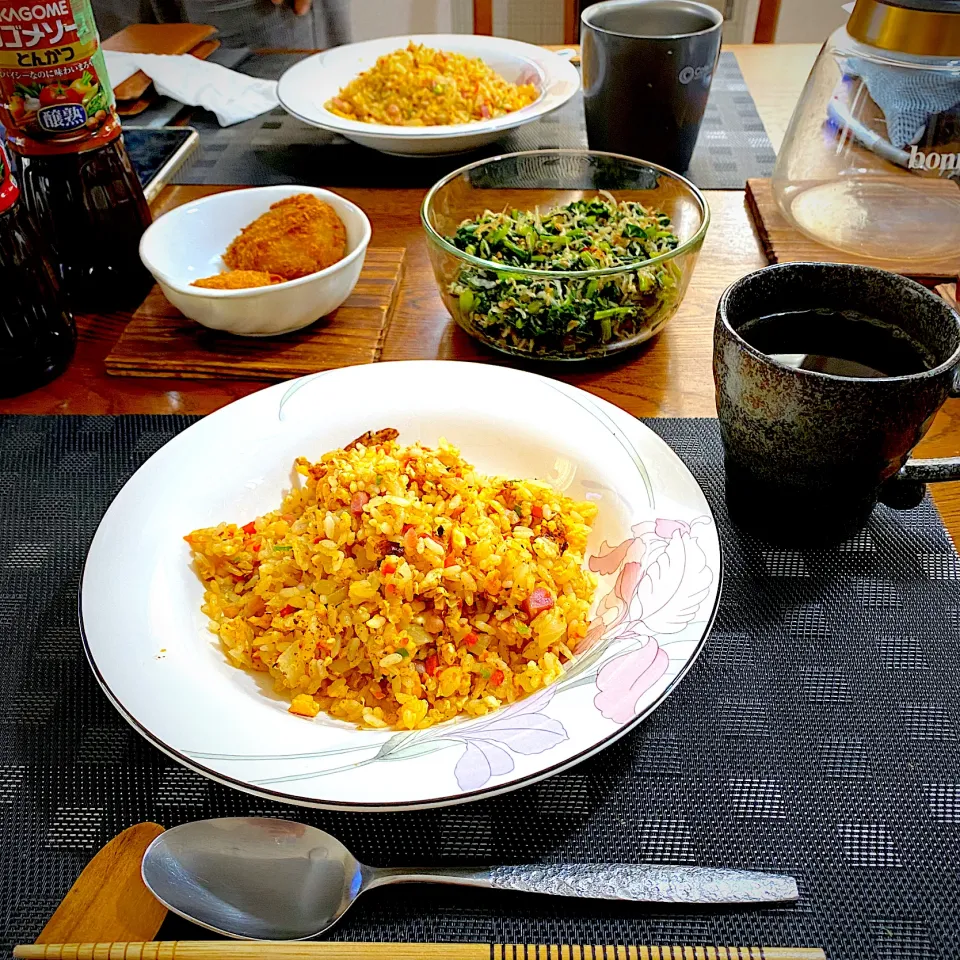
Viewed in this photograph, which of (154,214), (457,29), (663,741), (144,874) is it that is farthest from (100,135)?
(457,29)

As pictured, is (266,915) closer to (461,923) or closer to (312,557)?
(461,923)

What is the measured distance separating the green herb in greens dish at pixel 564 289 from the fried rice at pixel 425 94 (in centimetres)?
68

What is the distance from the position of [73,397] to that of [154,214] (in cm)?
62

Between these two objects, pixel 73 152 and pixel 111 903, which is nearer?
pixel 111 903

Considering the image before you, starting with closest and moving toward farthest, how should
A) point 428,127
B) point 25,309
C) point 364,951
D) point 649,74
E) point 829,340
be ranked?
point 364,951
point 829,340
point 25,309
point 649,74
point 428,127

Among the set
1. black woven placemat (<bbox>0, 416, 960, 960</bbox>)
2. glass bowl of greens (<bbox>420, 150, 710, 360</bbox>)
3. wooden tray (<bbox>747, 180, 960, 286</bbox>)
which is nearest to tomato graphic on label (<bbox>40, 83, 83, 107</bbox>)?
glass bowl of greens (<bbox>420, 150, 710, 360</bbox>)

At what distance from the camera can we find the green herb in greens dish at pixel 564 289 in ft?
4.15

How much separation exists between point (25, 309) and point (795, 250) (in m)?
1.33

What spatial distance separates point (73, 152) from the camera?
135cm

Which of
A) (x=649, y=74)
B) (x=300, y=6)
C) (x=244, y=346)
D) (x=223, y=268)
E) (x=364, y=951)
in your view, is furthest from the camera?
(x=300, y=6)

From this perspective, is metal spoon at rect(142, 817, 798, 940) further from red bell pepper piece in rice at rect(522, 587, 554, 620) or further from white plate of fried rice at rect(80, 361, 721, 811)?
red bell pepper piece in rice at rect(522, 587, 554, 620)

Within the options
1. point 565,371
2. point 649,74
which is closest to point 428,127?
point 649,74

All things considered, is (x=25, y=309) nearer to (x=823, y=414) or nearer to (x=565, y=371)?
(x=565, y=371)

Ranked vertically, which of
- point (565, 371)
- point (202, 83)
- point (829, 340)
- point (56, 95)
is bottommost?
point (565, 371)
